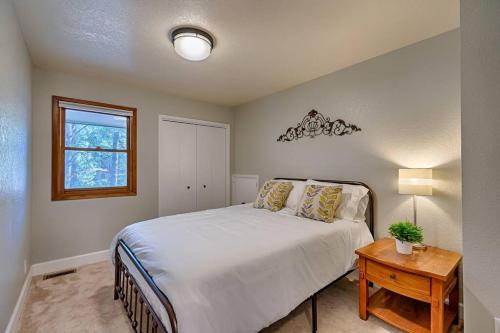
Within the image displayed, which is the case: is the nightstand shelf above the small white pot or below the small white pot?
below

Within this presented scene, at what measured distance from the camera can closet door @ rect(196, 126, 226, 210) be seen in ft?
13.6

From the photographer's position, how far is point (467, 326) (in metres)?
0.96

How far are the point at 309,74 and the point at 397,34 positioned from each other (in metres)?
1.05

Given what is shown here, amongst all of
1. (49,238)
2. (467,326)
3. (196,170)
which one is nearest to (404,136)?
(467,326)

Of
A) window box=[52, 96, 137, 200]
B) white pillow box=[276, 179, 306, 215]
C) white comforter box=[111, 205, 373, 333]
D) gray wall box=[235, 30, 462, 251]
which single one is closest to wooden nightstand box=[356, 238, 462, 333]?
white comforter box=[111, 205, 373, 333]

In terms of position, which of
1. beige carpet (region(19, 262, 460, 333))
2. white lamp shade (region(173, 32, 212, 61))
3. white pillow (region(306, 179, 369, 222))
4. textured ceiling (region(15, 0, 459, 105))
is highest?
textured ceiling (region(15, 0, 459, 105))

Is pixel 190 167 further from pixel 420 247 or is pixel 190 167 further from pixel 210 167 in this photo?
pixel 420 247

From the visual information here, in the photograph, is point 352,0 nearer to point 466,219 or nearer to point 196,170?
point 466,219

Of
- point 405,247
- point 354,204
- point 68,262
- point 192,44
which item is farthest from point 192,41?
point 68,262

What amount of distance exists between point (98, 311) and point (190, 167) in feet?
7.90

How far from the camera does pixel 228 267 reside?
1.33m

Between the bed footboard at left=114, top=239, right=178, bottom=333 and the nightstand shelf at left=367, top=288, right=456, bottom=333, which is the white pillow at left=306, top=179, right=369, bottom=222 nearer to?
the nightstand shelf at left=367, top=288, right=456, bottom=333

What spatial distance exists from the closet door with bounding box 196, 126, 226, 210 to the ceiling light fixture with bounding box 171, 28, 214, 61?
81.7 inches

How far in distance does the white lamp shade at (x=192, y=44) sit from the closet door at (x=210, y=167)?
207 centimetres
